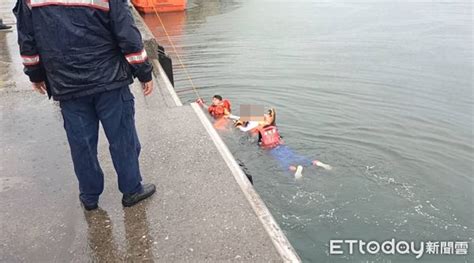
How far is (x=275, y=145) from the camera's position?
7.71 metres

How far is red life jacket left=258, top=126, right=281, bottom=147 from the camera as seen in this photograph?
770 centimetres

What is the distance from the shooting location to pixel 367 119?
9508mm

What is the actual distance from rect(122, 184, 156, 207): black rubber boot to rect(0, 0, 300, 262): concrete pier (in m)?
0.04

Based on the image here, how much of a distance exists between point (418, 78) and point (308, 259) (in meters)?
8.91

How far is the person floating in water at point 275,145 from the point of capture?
7.03 metres

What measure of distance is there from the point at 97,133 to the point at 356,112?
25.2 ft

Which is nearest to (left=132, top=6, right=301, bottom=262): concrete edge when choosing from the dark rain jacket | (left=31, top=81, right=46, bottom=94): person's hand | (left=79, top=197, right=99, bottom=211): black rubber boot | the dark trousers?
the dark trousers

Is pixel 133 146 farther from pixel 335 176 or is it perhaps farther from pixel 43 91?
pixel 335 176

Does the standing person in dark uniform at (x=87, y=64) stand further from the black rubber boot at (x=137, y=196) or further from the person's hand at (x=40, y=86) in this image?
the black rubber boot at (x=137, y=196)

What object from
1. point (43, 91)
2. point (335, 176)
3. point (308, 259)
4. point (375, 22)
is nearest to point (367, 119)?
point (335, 176)

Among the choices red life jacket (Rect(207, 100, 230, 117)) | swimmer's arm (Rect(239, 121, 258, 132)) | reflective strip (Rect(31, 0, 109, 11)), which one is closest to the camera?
reflective strip (Rect(31, 0, 109, 11))

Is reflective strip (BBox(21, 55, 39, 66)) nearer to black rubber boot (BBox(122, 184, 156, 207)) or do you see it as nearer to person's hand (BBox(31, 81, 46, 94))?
person's hand (BBox(31, 81, 46, 94))

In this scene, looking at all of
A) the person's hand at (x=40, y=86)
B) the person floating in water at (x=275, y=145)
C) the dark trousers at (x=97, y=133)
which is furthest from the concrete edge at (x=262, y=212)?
the person floating in water at (x=275, y=145)

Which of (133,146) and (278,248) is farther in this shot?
(133,146)
